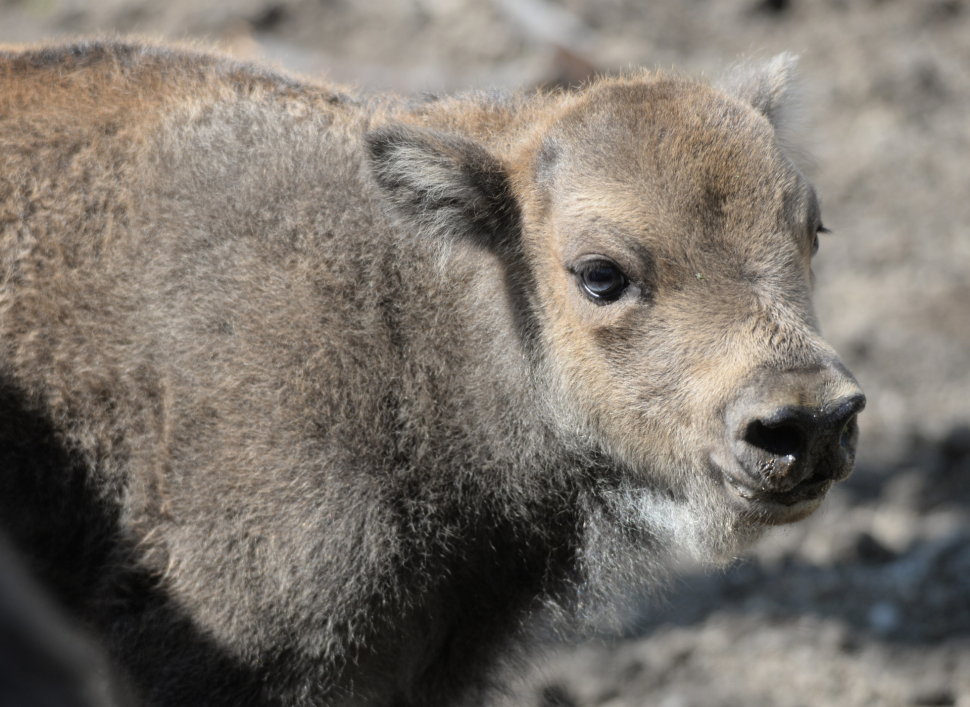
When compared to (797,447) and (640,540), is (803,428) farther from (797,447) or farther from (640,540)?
(640,540)

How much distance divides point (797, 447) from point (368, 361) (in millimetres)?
2367

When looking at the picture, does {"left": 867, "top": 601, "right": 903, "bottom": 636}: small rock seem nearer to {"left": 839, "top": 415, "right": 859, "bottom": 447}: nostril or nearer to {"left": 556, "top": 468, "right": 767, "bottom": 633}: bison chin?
{"left": 556, "top": 468, "right": 767, "bottom": 633}: bison chin

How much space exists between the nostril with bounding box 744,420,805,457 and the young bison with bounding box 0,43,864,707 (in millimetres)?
80

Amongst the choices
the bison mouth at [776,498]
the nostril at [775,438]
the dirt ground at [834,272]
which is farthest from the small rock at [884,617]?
the nostril at [775,438]

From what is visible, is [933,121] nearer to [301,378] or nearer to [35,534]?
[301,378]

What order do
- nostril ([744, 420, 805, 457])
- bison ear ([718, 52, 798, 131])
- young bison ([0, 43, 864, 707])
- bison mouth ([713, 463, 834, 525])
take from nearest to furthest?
nostril ([744, 420, 805, 457]) < bison mouth ([713, 463, 834, 525]) < young bison ([0, 43, 864, 707]) < bison ear ([718, 52, 798, 131])

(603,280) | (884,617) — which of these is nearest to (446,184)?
(603,280)

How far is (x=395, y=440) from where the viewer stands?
18.0 ft

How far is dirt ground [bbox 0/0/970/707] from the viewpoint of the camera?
7699 mm

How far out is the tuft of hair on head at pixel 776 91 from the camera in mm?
6418

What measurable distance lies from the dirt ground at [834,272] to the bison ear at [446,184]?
1820 mm

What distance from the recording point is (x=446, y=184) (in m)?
5.45

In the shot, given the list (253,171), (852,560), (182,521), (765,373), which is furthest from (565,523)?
(852,560)

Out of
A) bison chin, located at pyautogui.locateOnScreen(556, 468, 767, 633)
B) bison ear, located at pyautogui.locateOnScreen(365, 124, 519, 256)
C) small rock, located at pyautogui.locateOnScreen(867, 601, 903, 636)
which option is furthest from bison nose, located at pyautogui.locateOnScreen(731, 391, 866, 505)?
small rock, located at pyautogui.locateOnScreen(867, 601, 903, 636)
